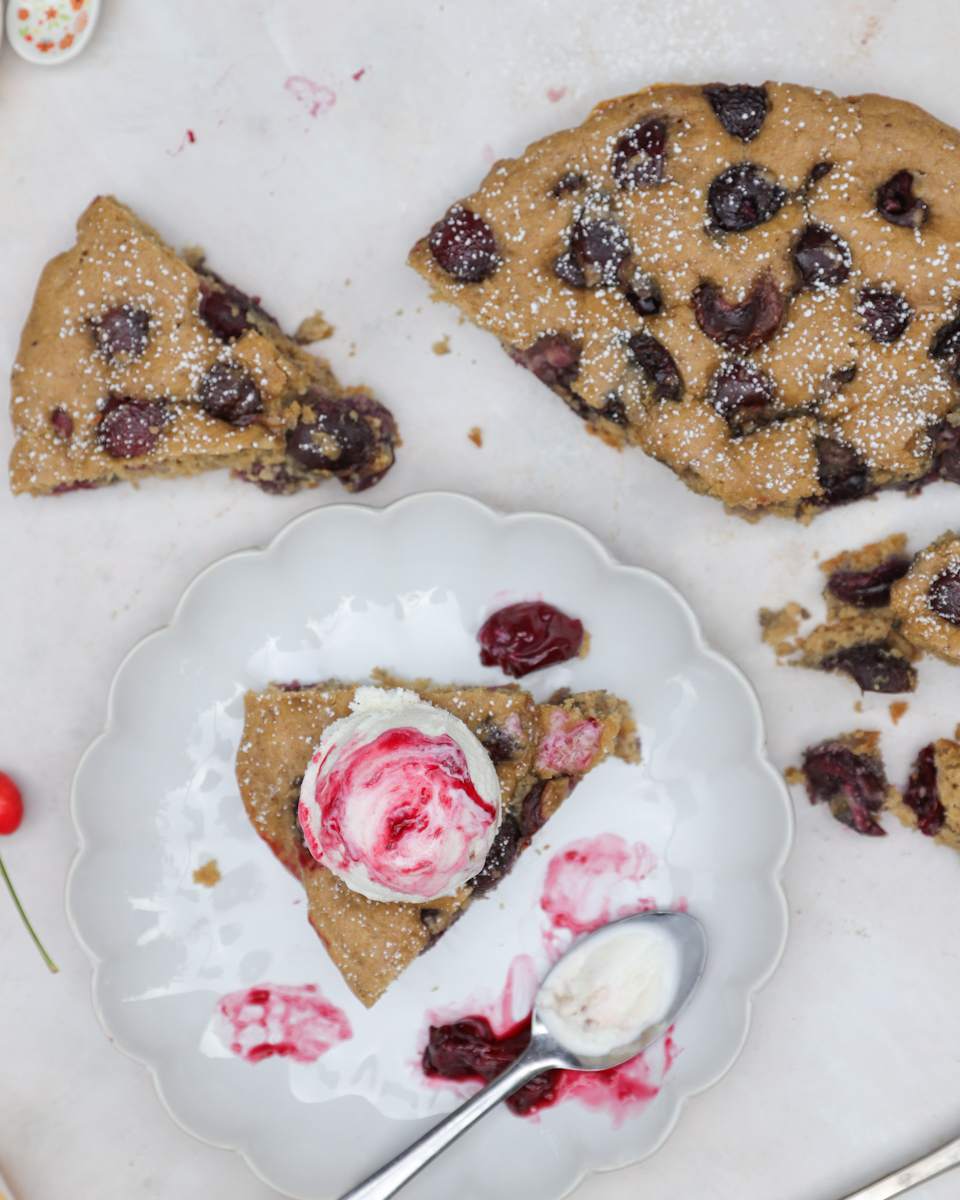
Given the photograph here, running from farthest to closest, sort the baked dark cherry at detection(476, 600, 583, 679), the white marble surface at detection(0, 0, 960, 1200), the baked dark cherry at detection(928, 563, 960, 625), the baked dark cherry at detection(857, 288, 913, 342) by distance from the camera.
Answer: the white marble surface at detection(0, 0, 960, 1200) < the baked dark cherry at detection(476, 600, 583, 679) < the baked dark cherry at detection(928, 563, 960, 625) < the baked dark cherry at detection(857, 288, 913, 342)

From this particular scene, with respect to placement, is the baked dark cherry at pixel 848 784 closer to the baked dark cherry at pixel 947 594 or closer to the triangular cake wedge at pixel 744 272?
the baked dark cherry at pixel 947 594

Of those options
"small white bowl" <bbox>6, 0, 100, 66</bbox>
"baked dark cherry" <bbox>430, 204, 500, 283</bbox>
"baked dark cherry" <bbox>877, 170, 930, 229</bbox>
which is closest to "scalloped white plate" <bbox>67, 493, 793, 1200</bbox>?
"baked dark cherry" <bbox>430, 204, 500, 283</bbox>

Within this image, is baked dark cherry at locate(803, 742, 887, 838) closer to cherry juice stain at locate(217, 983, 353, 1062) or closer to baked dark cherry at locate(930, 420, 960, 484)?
baked dark cherry at locate(930, 420, 960, 484)

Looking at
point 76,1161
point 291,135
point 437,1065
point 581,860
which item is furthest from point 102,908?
point 291,135

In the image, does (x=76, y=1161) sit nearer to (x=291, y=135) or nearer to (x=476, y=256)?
(x=476, y=256)

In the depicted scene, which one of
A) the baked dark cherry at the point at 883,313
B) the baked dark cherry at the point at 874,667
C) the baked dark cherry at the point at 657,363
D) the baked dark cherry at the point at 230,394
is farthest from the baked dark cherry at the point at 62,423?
the baked dark cherry at the point at 874,667

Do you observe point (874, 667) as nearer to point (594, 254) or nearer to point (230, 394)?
point (594, 254)

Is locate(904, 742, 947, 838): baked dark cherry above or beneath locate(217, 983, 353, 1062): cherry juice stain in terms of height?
above
